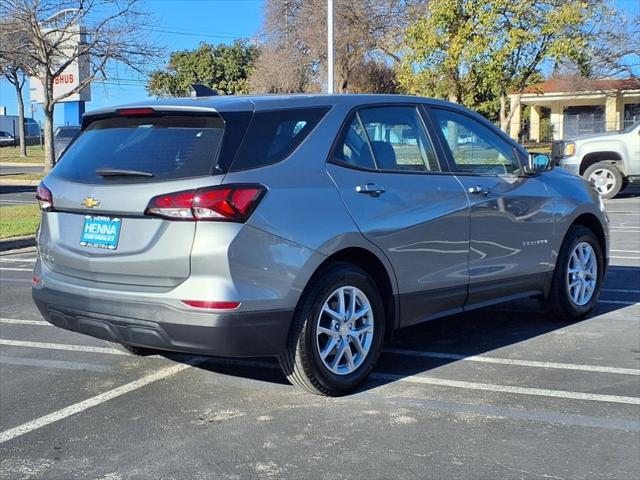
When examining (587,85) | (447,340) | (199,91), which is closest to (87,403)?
(199,91)

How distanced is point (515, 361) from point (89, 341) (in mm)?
3265

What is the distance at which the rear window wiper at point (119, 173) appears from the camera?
4.25 m

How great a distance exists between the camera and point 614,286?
814 cm

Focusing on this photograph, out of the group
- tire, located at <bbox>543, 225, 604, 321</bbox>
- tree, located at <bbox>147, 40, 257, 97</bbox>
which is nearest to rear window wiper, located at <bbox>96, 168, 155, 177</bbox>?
tire, located at <bbox>543, 225, 604, 321</bbox>

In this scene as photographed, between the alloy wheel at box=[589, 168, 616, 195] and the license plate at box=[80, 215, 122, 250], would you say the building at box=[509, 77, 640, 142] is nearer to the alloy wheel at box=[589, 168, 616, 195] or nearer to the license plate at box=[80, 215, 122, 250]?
the alloy wheel at box=[589, 168, 616, 195]

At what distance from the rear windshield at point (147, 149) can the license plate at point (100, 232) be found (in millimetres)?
226

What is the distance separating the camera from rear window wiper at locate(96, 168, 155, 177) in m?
4.25

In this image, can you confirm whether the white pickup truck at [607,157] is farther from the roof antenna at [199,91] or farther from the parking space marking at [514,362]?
the roof antenna at [199,91]

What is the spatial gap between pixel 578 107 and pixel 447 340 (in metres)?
41.3

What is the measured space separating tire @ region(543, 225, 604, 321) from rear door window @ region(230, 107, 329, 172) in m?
2.76

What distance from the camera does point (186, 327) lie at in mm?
4066

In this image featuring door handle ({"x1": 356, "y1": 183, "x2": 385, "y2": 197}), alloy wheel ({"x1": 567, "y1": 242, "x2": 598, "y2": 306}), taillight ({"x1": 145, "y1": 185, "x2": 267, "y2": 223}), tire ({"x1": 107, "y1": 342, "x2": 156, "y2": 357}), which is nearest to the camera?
taillight ({"x1": 145, "y1": 185, "x2": 267, "y2": 223})

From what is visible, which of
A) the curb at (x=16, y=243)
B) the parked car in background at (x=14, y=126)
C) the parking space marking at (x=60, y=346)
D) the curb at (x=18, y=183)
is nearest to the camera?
the parking space marking at (x=60, y=346)

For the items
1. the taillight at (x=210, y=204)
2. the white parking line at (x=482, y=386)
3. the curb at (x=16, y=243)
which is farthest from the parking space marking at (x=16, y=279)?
the taillight at (x=210, y=204)
